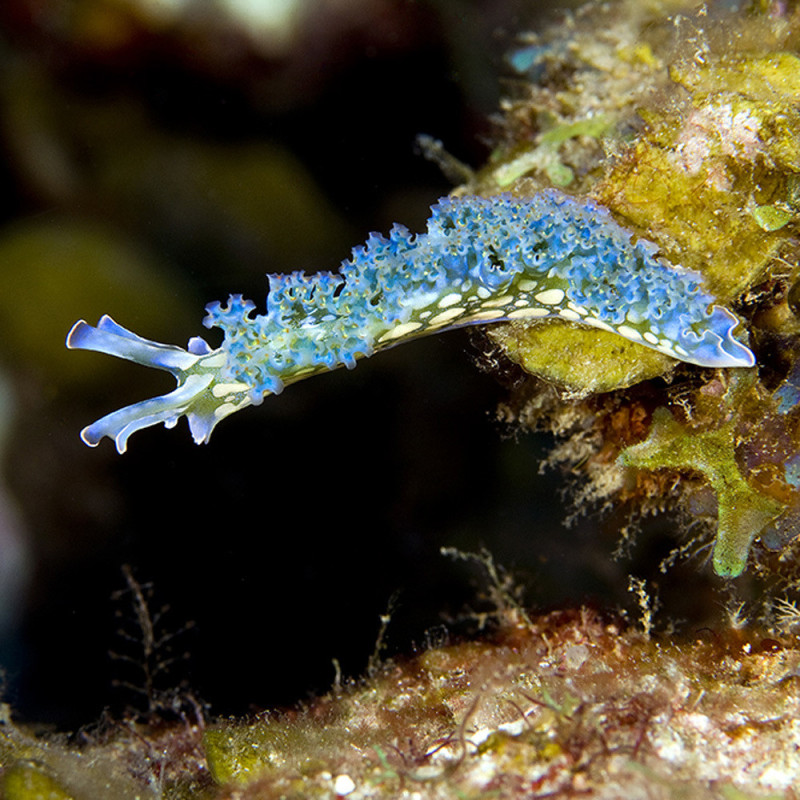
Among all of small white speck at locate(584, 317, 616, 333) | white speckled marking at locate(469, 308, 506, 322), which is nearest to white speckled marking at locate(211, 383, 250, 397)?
white speckled marking at locate(469, 308, 506, 322)

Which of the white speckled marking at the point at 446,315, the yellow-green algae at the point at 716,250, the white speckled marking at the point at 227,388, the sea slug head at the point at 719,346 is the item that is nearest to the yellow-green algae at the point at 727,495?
the yellow-green algae at the point at 716,250

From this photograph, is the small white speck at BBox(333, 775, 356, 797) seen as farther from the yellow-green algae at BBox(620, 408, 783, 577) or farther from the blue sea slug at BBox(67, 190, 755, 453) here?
the yellow-green algae at BBox(620, 408, 783, 577)

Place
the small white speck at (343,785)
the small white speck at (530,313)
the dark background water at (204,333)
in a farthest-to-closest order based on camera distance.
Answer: the dark background water at (204,333) < the small white speck at (530,313) < the small white speck at (343,785)

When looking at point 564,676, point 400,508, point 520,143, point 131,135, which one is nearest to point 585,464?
point 564,676

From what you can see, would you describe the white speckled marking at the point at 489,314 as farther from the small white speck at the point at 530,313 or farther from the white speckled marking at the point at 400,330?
the white speckled marking at the point at 400,330

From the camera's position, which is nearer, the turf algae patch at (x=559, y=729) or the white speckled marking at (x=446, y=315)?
the turf algae patch at (x=559, y=729)

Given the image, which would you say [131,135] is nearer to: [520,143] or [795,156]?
[520,143]
